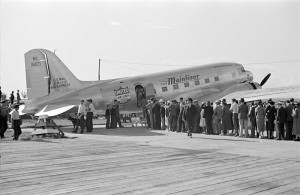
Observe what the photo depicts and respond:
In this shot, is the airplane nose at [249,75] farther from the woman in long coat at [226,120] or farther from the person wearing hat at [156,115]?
the woman in long coat at [226,120]

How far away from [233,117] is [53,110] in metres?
9.42

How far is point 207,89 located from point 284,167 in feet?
58.8

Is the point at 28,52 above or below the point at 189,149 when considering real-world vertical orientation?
above

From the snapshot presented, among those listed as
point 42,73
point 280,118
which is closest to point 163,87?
point 42,73

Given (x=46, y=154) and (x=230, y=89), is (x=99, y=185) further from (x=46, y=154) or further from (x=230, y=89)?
(x=230, y=89)

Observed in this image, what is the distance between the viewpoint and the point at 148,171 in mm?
7609

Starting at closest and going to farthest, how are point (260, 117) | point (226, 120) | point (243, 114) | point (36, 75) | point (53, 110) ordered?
point (260, 117), point (243, 114), point (226, 120), point (53, 110), point (36, 75)

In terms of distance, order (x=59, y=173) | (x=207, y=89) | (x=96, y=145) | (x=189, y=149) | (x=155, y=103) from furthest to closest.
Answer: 1. (x=207, y=89)
2. (x=155, y=103)
3. (x=96, y=145)
4. (x=189, y=149)
5. (x=59, y=173)

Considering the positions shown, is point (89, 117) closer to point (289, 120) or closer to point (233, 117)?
point (233, 117)

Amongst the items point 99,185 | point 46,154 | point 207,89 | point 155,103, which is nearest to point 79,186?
point 99,185

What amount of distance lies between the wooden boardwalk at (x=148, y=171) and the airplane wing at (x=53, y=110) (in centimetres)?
766

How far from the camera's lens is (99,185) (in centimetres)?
634

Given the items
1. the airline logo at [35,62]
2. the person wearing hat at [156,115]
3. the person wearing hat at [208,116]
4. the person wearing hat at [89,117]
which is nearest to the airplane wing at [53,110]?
the person wearing hat at [89,117]

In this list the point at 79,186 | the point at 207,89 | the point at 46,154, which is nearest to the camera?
the point at 79,186
